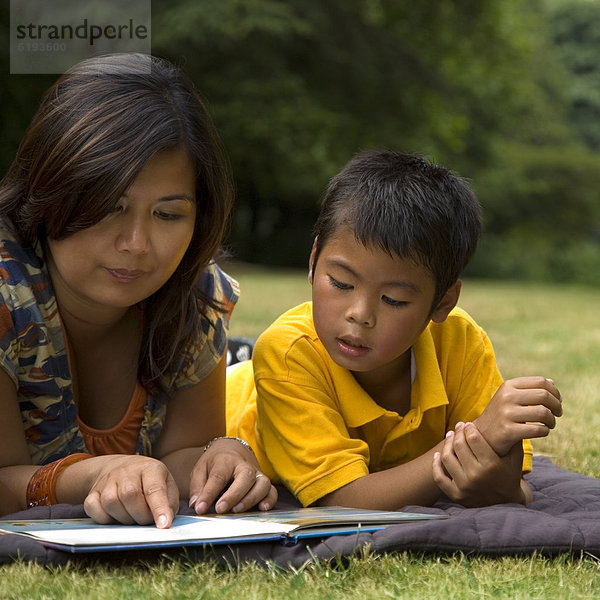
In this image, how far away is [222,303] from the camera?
2.73m

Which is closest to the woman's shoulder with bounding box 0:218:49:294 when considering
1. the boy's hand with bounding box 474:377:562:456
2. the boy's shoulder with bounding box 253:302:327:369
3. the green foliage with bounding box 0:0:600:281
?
the boy's shoulder with bounding box 253:302:327:369

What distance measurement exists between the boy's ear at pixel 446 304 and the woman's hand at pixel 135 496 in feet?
2.92

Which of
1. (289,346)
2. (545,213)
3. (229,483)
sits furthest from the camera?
(545,213)

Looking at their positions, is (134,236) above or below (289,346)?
above

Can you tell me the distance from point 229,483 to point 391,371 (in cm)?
60

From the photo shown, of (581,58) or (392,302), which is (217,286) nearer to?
(392,302)

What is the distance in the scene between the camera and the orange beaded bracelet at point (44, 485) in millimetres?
2172

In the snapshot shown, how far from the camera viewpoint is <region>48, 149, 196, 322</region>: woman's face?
214 cm

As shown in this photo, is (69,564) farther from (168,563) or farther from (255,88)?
(255,88)

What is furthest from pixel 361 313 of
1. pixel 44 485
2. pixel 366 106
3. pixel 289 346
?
pixel 366 106

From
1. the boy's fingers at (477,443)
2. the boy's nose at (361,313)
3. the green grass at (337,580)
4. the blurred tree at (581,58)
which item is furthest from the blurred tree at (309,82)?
the green grass at (337,580)

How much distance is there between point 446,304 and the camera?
2.51m

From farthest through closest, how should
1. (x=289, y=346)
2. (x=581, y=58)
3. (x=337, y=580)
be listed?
1. (x=581, y=58)
2. (x=289, y=346)
3. (x=337, y=580)

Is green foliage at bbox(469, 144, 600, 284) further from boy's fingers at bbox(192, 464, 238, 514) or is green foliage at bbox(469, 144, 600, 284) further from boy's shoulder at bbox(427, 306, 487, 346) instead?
boy's fingers at bbox(192, 464, 238, 514)
